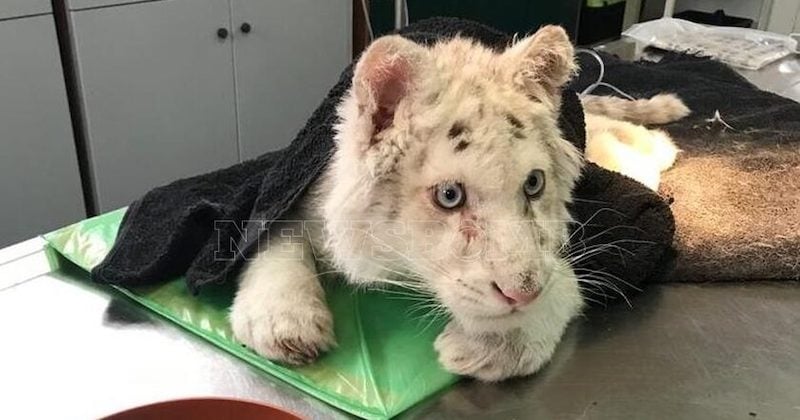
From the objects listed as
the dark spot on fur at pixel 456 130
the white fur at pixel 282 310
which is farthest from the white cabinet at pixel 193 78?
the dark spot on fur at pixel 456 130

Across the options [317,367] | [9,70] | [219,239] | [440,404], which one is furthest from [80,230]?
[9,70]

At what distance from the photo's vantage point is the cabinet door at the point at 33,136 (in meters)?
1.87

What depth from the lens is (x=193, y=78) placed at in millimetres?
2297

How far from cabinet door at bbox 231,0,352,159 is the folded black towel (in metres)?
1.47

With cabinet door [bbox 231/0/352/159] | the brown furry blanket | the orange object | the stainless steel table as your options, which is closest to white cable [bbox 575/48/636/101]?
the brown furry blanket

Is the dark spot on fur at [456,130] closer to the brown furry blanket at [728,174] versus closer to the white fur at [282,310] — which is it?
the white fur at [282,310]

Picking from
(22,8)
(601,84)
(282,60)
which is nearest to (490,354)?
(601,84)

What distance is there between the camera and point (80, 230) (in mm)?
1022

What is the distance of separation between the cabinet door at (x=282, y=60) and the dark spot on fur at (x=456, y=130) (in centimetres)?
174

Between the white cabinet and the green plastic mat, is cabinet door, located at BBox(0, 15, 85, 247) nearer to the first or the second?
the white cabinet

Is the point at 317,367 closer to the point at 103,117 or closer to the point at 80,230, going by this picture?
the point at 80,230

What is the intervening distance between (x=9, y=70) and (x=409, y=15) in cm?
148

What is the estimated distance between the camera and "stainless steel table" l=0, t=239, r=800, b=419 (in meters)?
0.77

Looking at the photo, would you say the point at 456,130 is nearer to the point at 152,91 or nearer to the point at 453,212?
the point at 453,212
